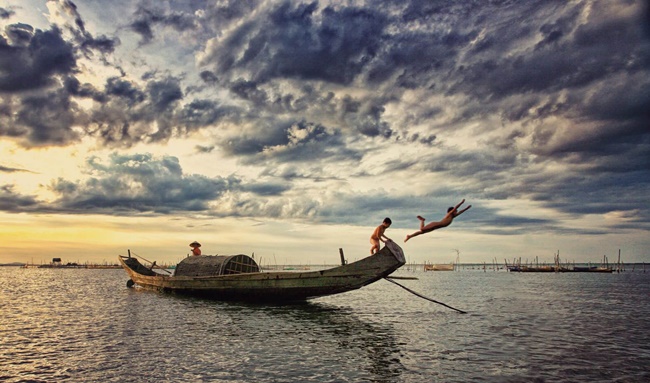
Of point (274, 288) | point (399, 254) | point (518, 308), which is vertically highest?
point (399, 254)

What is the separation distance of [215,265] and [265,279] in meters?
6.86

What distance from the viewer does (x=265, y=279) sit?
80.4 ft

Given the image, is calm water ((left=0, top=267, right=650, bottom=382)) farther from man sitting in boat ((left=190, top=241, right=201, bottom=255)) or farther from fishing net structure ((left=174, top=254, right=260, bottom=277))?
man sitting in boat ((left=190, top=241, right=201, bottom=255))

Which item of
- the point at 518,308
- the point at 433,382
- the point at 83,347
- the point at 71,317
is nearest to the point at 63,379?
the point at 83,347

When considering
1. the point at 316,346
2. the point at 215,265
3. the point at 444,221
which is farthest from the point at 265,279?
the point at 444,221

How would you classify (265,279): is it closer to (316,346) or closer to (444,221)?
(316,346)

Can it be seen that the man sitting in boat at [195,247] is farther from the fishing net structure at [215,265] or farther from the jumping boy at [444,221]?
the jumping boy at [444,221]

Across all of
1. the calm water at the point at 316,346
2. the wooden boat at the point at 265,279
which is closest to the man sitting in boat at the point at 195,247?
the wooden boat at the point at 265,279

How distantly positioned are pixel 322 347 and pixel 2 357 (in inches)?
411

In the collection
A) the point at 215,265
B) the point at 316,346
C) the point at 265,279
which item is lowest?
the point at 316,346

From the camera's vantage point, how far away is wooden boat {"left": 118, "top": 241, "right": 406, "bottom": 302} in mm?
20531

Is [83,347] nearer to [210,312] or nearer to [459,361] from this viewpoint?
[210,312]

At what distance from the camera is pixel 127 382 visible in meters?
10.5

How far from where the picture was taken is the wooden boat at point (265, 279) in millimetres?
20531
